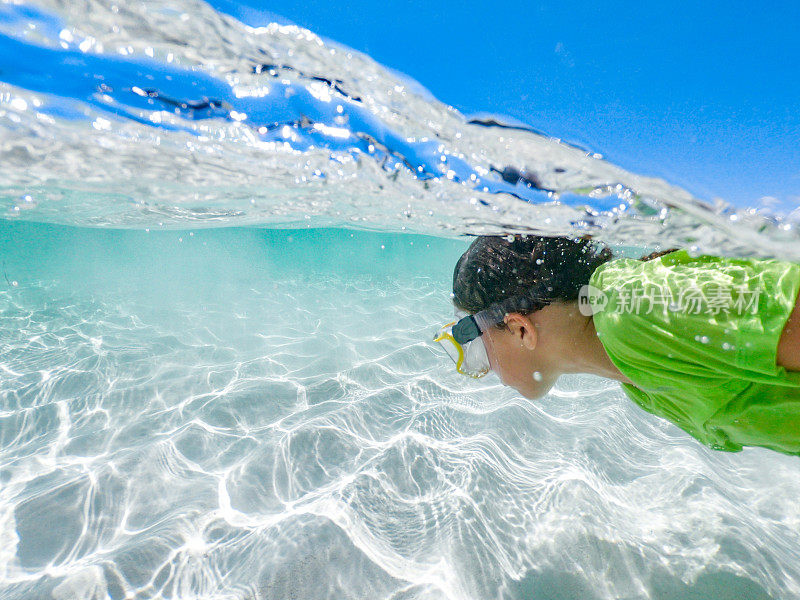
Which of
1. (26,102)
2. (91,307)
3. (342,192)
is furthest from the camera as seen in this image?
(91,307)

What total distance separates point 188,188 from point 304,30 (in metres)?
5.11

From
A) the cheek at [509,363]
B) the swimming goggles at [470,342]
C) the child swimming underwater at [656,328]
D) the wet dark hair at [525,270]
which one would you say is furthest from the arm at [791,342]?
the swimming goggles at [470,342]

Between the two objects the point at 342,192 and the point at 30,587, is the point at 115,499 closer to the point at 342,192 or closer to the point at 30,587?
the point at 30,587

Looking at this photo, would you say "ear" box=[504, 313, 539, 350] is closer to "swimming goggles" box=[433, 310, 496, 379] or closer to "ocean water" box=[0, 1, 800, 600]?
"swimming goggles" box=[433, 310, 496, 379]

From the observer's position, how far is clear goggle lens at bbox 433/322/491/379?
3070mm

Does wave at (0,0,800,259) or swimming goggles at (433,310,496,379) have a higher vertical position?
wave at (0,0,800,259)

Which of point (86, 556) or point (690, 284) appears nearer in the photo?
point (690, 284)

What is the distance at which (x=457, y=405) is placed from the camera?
5820 millimetres

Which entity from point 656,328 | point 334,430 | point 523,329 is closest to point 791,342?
point 656,328

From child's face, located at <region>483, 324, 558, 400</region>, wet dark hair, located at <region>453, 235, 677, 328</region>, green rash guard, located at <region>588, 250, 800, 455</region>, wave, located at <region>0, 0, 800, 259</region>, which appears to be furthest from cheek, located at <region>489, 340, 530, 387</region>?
wave, located at <region>0, 0, 800, 259</region>

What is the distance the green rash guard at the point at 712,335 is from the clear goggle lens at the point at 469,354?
3.67 ft

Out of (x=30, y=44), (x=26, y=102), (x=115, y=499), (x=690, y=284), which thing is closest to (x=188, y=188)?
(x=26, y=102)

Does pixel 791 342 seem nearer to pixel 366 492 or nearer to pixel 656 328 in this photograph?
pixel 656 328

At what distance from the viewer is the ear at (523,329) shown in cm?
260
